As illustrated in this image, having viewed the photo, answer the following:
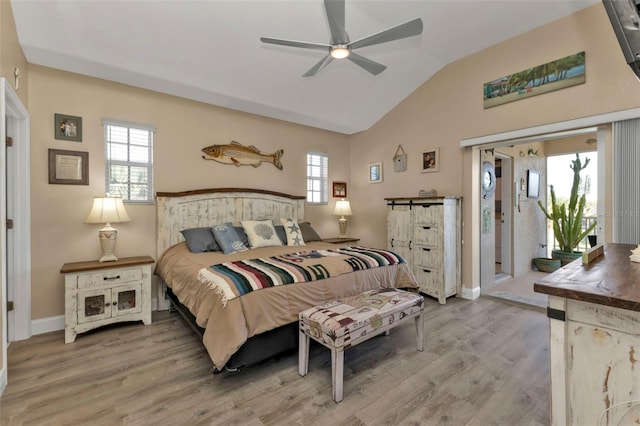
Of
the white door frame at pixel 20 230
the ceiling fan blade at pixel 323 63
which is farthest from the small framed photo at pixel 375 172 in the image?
the white door frame at pixel 20 230

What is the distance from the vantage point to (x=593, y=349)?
110 centimetres

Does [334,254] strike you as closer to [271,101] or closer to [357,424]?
A: [357,424]

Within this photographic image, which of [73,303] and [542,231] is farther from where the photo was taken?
[542,231]

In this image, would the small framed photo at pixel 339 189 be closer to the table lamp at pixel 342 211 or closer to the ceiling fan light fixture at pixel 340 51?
the table lamp at pixel 342 211

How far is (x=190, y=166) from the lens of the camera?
3826 millimetres

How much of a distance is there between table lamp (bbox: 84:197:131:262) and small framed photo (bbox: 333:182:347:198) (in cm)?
342

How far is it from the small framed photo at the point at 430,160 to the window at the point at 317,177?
1.78 meters

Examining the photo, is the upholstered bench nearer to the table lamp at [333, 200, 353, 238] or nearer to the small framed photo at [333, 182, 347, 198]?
the table lamp at [333, 200, 353, 238]

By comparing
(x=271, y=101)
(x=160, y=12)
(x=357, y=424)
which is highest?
(x=160, y=12)

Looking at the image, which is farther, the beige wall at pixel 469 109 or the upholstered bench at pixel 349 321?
the beige wall at pixel 469 109

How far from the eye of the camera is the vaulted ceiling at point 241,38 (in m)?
2.57

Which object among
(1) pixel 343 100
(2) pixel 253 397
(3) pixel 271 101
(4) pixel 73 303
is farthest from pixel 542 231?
(4) pixel 73 303

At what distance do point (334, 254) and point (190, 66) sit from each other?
103 inches

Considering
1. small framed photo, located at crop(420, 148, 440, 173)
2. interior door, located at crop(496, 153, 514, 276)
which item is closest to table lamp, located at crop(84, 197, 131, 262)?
small framed photo, located at crop(420, 148, 440, 173)
